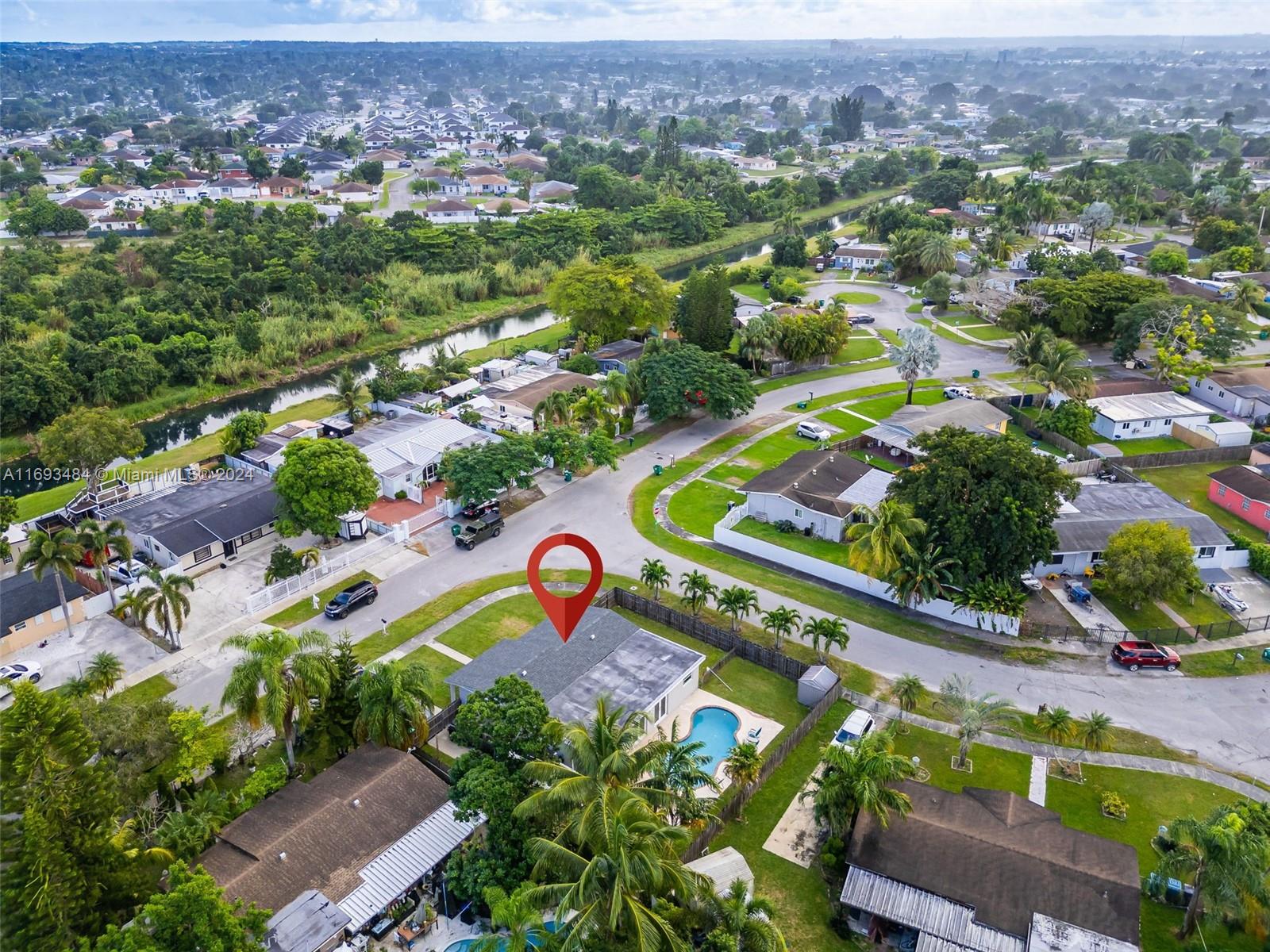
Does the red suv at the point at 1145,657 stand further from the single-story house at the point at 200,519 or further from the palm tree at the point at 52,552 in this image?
the palm tree at the point at 52,552

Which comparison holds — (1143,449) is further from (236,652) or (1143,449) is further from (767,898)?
(236,652)

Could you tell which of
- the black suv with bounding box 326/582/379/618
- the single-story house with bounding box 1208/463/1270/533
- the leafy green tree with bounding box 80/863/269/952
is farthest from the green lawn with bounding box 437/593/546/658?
the single-story house with bounding box 1208/463/1270/533

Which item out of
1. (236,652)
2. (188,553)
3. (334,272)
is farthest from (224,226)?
(236,652)

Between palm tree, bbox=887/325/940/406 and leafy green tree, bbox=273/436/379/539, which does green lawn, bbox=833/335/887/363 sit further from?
leafy green tree, bbox=273/436/379/539

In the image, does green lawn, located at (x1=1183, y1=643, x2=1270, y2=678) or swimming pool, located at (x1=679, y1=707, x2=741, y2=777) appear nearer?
swimming pool, located at (x1=679, y1=707, x2=741, y2=777)

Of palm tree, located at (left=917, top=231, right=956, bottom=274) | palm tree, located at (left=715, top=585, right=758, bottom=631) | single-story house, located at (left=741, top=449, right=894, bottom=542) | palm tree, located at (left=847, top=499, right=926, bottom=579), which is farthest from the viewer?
palm tree, located at (left=917, top=231, right=956, bottom=274)

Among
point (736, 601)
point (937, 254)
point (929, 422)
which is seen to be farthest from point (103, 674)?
point (937, 254)

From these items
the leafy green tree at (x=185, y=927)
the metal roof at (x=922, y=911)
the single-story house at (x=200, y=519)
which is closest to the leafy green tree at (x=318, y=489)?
the single-story house at (x=200, y=519)
